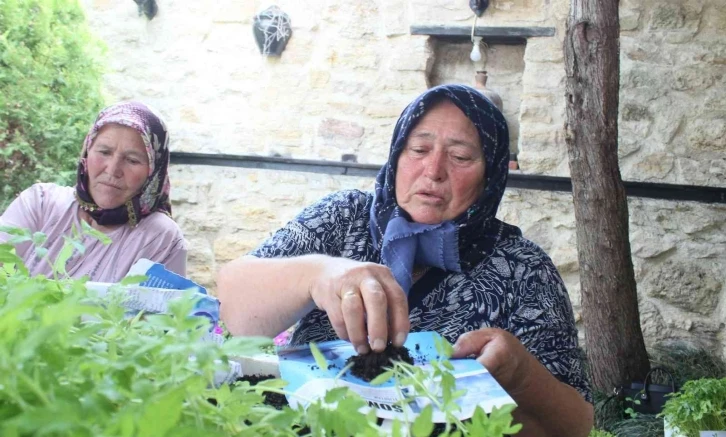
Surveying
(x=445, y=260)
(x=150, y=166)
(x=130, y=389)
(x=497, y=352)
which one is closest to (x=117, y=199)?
(x=150, y=166)

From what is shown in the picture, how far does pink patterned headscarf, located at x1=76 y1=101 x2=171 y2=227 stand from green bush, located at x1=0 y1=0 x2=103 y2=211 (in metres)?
1.02

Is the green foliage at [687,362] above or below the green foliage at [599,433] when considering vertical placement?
above

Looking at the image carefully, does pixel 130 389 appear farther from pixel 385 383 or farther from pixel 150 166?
pixel 150 166

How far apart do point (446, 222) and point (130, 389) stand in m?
1.46

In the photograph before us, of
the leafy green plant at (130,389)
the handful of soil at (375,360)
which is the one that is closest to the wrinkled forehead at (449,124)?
the handful of soil at (375,360)

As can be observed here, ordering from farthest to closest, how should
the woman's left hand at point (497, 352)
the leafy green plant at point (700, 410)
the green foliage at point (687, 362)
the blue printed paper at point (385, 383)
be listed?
the green foliage at point (687, 362) → the leafy green plant at point (700, 410) → the woman's left hand at point (497, 352) → the blue printed paper at point (385, 383)

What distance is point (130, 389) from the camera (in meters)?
0.48

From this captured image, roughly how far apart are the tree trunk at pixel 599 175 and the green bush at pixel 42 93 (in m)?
2.35

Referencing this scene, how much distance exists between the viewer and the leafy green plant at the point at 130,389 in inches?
15.7

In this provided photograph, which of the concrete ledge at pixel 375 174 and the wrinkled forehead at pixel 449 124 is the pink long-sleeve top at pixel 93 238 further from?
the concrete ledge at pixel 375 174

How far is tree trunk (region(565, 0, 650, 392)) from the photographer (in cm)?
364

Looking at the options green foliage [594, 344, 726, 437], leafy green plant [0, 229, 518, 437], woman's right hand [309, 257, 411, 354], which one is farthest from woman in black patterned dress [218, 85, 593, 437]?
green foliage [594, 344, 726, 437]

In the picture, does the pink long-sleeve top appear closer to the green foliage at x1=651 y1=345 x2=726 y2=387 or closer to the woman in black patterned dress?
the woman in black patterned dress

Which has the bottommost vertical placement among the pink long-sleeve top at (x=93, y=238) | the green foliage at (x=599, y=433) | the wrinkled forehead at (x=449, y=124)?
the green foliage at (x=599, y=433)
